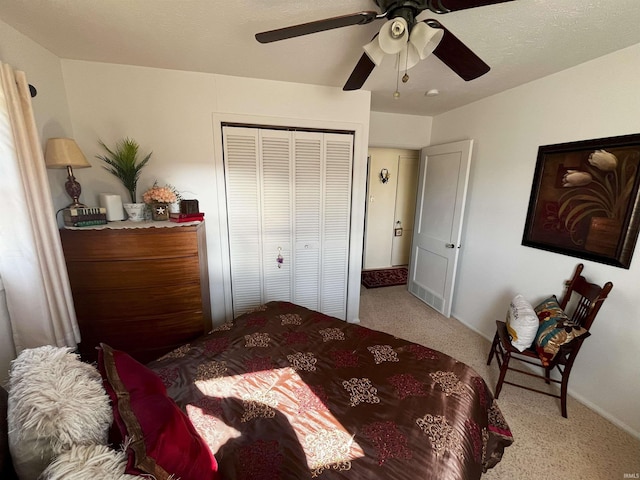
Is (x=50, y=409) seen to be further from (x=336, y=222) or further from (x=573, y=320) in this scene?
(x=573, y=320)

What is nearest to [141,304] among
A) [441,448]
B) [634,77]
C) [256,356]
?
[256,356]

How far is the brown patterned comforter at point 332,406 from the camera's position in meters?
0.94

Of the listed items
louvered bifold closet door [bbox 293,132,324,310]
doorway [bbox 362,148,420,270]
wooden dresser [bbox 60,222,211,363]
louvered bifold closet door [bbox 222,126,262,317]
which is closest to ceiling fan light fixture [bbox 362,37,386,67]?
louvered bifold closet door [bbox 293,132,324,310]

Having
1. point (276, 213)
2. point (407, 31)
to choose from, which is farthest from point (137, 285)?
point (407, 31)

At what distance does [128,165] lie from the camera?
6.66 ft

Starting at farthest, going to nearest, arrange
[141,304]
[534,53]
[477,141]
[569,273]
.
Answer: [477,141] < [569,273] < [141,304] < [534,53]

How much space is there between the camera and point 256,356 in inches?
56.1

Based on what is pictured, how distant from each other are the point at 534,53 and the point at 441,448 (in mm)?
2393

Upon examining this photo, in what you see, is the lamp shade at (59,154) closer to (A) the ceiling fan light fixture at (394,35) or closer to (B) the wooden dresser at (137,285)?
(B) the wooden dresser at (137,285)

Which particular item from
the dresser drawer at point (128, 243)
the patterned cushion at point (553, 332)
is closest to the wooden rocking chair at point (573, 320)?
the patterned cushion at point (553, 332)

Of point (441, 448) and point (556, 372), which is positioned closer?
point (441, 448)

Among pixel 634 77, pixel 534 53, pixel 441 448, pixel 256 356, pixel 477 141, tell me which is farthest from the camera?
pixel 477 141

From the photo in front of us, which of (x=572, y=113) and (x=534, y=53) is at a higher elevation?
(x=534, y=53)

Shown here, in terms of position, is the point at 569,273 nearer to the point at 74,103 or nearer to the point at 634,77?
the point at 634,77
